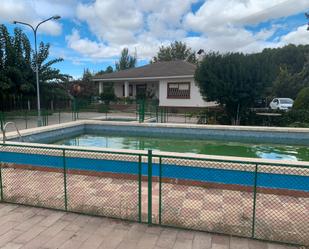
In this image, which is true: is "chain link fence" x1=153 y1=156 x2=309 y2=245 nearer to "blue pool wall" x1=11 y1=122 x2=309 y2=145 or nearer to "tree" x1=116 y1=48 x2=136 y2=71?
"blue pool wall" x1=11 y1=122 x2=309 y2=145

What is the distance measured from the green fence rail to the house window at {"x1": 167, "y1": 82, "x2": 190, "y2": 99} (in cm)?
1897

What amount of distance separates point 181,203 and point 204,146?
273 inches

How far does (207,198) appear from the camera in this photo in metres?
5.16

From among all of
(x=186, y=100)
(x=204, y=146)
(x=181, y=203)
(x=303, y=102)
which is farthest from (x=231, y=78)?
(x=181, y=203)

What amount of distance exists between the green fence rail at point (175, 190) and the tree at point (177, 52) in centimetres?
4655

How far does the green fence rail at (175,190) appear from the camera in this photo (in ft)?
13.5

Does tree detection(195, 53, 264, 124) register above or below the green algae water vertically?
above

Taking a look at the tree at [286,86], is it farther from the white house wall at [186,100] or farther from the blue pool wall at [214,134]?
the blue pool wall at [214,134]

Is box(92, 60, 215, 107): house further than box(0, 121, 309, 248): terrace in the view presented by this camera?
Yes

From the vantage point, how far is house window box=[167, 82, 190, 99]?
2448cm

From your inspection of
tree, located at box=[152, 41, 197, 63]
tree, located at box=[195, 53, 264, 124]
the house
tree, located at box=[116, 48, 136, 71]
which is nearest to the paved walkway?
tree, located at box=[195, 53, 264, 124]

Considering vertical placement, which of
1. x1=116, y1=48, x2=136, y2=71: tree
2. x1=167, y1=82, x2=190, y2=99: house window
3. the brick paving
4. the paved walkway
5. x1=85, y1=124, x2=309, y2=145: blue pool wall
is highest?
x1=116, y1=48, x2=136, y2=71: tree

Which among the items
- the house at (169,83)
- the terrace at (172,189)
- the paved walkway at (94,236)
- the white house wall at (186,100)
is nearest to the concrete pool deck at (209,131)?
the terrace at (172,189)

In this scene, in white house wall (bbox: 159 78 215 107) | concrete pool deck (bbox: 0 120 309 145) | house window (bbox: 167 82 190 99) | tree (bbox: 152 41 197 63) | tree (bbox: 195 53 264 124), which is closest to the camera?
concrete pool deck (bbox: 0 120 309 145)
